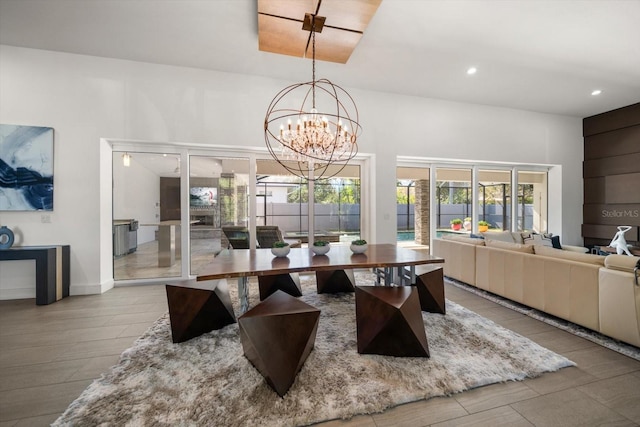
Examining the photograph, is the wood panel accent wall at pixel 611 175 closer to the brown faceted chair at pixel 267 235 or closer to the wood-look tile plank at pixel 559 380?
the wood-look tile plank at pixel 559 380

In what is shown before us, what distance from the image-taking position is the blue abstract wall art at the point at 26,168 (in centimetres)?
362

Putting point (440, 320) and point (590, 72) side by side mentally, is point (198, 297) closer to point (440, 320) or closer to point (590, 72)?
point (440, 320)

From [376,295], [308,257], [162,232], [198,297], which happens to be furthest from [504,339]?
[162,232]

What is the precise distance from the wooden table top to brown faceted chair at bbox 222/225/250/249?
156 centimetres

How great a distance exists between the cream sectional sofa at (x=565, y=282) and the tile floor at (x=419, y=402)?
243 millimetres

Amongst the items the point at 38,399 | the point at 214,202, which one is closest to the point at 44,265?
the point at 214,202

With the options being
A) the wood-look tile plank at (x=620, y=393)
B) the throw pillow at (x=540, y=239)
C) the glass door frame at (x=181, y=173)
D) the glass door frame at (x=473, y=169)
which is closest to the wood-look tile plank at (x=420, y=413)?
the wood-look tile plank at (x=620, y=393)

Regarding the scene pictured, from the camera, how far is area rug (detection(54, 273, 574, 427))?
1622mm

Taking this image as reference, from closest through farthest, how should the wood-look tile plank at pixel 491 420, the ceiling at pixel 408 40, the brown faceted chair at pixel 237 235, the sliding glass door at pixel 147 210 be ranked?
the wood-look tile plank at pixel 491 420 < the ceiling at pixel 408 40 < the sliding glass door at pixel 147 210 < the brown faceted chair at pixel 237 235

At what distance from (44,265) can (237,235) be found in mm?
2488

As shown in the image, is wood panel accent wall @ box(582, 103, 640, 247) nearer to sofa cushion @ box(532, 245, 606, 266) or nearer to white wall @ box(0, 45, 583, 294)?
sofa cushion @ box(532, 245, 606, 266)

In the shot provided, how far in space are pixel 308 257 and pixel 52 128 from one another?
409 cm

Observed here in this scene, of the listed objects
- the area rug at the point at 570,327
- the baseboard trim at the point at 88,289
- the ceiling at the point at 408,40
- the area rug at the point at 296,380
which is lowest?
the area rug at the point at 296,380

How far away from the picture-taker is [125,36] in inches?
133
